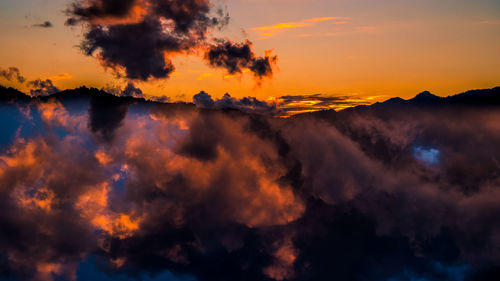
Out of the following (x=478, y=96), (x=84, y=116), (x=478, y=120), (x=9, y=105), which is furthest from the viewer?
(x=84, y=116)

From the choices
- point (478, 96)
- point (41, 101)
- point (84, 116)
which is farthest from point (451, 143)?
point (41, 101)

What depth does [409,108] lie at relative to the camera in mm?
191875

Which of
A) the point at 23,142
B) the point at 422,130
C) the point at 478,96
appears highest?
the point at 478,96

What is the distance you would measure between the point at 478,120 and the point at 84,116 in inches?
6437

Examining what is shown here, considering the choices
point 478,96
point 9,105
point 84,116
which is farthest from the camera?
point 84,116

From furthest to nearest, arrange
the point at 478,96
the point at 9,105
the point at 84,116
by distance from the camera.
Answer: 1. the point at 84,116
2. the point at 9,105
3. the point at 478,96

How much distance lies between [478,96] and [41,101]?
17878 cm

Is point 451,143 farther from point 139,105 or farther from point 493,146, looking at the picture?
point 139,105

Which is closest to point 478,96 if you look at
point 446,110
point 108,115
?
point 446,110

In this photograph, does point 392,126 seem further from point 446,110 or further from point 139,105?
point 139,105

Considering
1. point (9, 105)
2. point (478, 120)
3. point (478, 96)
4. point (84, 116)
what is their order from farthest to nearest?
point (84, 116), point (9, 105), point (478, 120), point (478, 96)

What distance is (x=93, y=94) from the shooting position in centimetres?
16138

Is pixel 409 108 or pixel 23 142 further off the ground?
pixel 409 108

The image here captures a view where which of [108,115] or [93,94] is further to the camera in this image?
[108,115]
